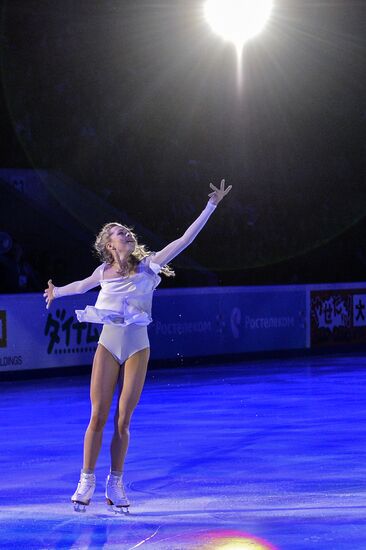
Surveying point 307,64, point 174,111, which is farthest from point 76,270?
point 307,64

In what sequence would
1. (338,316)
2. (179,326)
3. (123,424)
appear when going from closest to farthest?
1. (123,424)
2. (179,326)
3. (338,316)

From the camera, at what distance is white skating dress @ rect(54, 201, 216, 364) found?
21.4 feet

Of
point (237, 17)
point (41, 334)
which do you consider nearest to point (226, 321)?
point (41, 334)

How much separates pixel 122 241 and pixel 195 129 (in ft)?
78.3

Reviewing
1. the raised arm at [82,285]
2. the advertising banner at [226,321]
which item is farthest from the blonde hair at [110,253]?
the advertising banner at [226,321]

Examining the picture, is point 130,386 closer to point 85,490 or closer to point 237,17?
point 85,490

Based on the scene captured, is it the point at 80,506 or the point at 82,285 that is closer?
the point at 80,506

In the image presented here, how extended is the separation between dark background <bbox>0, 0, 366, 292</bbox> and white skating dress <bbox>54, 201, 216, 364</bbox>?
1752 cm

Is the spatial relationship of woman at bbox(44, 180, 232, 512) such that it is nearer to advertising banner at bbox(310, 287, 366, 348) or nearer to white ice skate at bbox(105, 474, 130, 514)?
white ice skate at bbox(105, 474, 130, 514)

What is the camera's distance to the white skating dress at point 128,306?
6.53 metres

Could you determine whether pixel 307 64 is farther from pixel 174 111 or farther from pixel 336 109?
pixel 174 111

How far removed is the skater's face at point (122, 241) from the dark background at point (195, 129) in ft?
57.4

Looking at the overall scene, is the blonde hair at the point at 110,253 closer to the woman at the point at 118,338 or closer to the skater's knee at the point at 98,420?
the woman at the point at 118,338

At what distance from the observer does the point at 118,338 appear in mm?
6527
